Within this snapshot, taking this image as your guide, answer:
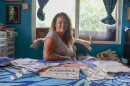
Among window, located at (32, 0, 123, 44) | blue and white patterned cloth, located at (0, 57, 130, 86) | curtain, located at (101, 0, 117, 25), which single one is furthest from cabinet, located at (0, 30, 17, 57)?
blue and white patterned cloth, located at (0, 57, 130, 86)

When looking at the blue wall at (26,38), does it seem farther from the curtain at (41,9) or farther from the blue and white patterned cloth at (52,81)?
the blue and white patterned cloth at (52,81)

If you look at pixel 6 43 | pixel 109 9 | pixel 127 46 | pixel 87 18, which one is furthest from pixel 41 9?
pixel 127 46

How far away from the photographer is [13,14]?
421cm

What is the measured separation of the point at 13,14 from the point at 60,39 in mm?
2201

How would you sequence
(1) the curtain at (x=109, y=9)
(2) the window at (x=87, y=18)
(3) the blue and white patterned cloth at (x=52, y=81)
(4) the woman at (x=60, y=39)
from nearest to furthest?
(3) the blue and white patterned cloth at (x=52, y=81), (4) the woman at (x=60, y=39), (1) the curtain at (x=109, y=9), (2) the window at (x=87, y=18)

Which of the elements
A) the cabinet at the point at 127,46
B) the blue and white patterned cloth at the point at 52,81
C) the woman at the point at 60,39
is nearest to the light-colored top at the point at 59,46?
the woman at the point at 60,39

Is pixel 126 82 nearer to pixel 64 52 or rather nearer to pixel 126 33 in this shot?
pixel 64 52

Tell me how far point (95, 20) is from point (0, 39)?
1.92 m

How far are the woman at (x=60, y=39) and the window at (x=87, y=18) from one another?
1844mm

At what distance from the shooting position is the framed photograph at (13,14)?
4.19 meters

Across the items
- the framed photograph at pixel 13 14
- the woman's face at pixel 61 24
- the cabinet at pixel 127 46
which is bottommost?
the cabinet at pixel 127 46

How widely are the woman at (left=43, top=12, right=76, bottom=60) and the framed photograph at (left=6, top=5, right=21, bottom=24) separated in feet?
6.61

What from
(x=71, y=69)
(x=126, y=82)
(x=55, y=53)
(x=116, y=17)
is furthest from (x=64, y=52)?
(x=116, y=17)

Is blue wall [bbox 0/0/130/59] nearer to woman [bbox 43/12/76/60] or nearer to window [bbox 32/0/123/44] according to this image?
window [bbox 32/0/123/44]
